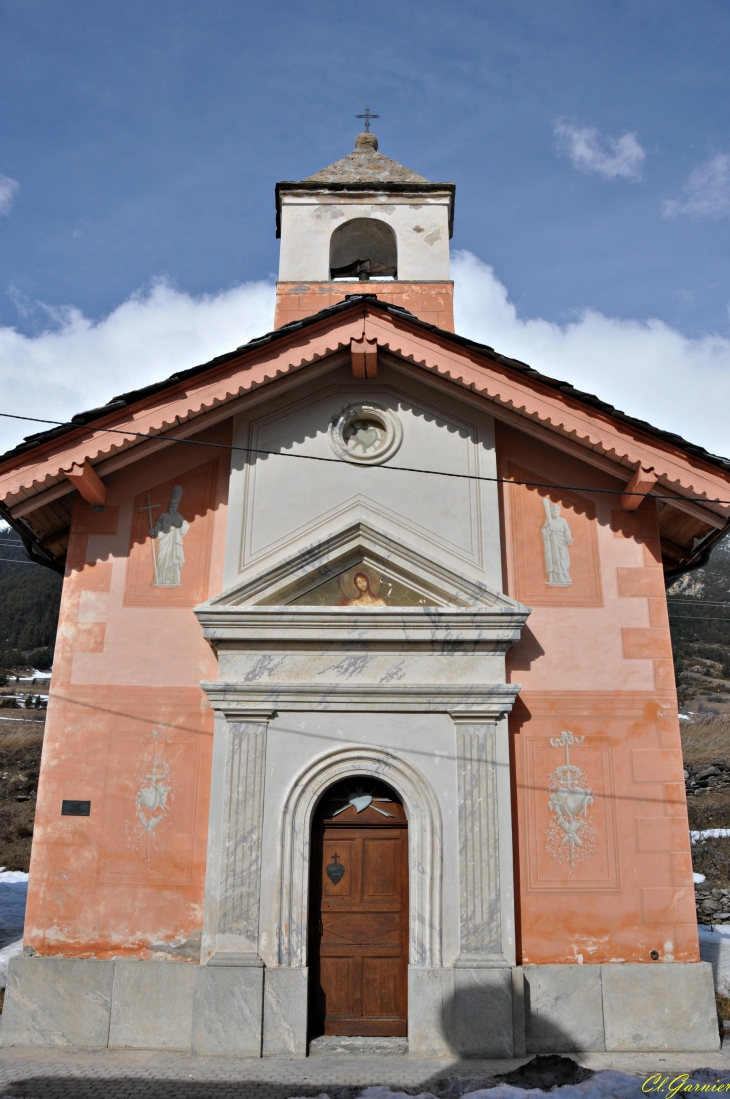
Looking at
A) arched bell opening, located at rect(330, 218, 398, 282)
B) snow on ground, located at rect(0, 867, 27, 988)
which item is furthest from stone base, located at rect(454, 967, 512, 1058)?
arched bell opening, located at rect(330, 218, 398, 282)

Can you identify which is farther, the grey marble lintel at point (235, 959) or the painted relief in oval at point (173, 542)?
the painted relief in oval at point (173, 542)

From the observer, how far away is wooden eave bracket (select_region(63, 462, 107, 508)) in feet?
30.8

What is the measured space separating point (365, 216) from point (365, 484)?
5134mm

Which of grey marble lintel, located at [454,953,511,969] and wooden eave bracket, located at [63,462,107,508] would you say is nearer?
grey marble lintel, located at [454,953,511,969]

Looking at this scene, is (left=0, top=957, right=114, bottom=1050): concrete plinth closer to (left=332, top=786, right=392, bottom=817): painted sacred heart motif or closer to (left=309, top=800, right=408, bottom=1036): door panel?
(left=309, top=800, right=408, bottom=1036): door panel

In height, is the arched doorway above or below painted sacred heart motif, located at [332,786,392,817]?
below

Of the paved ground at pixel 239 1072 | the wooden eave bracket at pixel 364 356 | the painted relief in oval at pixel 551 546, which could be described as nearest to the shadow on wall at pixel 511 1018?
the paved ground at pixel 239 1072

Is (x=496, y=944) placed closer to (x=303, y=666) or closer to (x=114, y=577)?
(x=303, y=666)

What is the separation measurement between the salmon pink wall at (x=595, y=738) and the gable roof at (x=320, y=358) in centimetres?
71

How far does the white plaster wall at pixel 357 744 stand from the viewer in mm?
8867

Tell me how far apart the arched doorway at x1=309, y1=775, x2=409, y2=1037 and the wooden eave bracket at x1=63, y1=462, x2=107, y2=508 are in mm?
4044

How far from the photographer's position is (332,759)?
358 inches

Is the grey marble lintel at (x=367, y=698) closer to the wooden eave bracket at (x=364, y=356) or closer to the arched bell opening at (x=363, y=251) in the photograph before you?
the wooden eave bracket at (x=364, y=356)

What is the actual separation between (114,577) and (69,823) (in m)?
2.57
